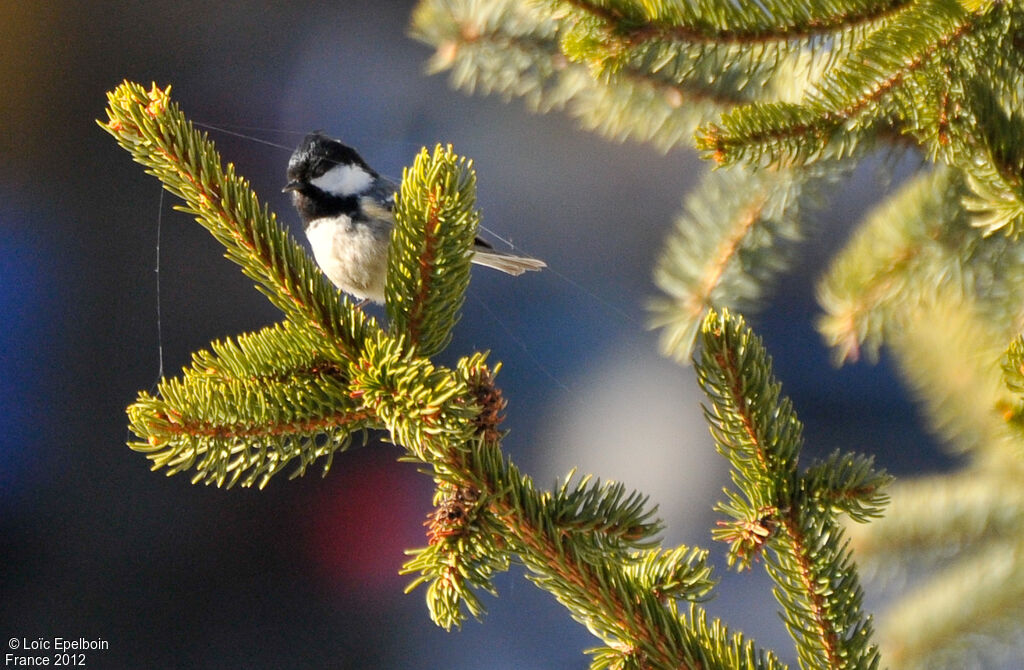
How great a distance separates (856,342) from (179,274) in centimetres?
80

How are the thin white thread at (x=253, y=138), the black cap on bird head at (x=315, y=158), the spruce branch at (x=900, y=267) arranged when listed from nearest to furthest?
the spruce branch at (x=900, y=267) < the black cap on bird head at (x=315, y=158) < the thin white thread at (x=253, y=138)

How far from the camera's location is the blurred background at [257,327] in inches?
38.6

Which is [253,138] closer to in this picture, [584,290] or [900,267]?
[584,290]

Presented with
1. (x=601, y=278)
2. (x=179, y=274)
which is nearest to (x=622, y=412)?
(x=601, y=278)

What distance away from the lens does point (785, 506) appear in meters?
0.40

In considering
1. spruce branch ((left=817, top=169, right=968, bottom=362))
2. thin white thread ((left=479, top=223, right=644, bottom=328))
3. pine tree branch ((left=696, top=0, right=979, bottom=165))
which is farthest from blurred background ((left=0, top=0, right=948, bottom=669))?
pine tree branch ((left=696, top=0, right=979, bottom=165))

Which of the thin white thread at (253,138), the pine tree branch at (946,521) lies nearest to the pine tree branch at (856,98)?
the pine tree branch at (946,521)

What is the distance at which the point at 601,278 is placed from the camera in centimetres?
110

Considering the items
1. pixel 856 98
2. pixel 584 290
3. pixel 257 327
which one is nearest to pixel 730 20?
pixel 856 98

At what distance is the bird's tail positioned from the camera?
35.0 inches

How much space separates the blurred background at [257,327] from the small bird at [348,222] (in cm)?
7

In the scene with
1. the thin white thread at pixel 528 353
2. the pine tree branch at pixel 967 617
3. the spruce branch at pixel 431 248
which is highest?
the thin white thread at pixel 528 353

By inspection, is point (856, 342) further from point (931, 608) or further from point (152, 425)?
point (152, 425)

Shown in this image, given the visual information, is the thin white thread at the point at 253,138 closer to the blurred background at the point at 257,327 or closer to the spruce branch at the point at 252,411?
the blurred background at the point at 257,327
